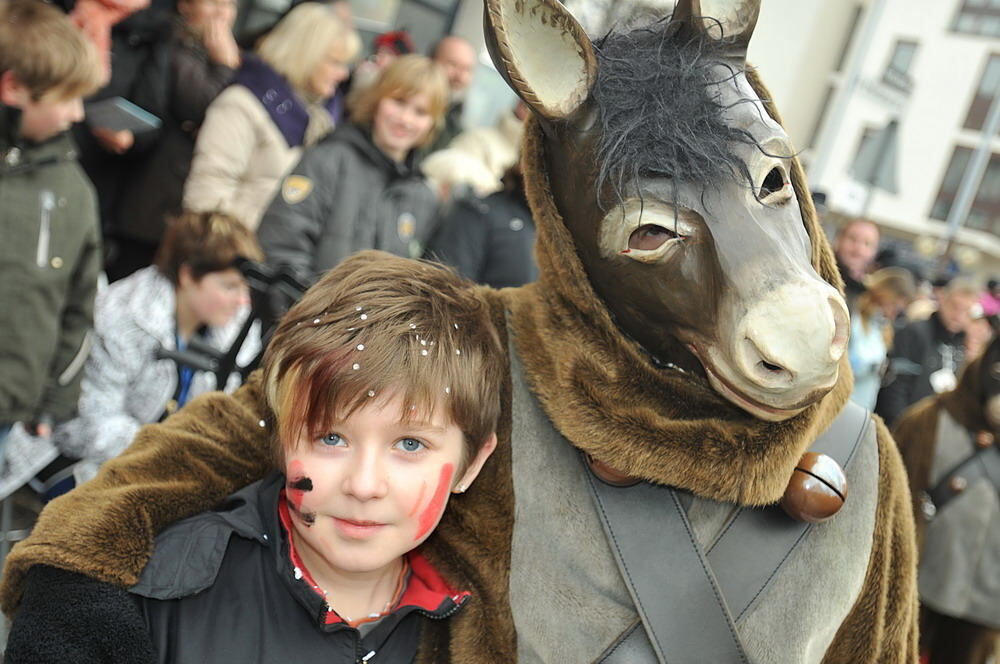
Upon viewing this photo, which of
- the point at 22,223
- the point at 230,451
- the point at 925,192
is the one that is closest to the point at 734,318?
the point at 230,451

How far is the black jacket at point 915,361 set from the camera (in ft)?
19.4

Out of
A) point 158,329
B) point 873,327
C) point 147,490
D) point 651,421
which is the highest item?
point 651,421

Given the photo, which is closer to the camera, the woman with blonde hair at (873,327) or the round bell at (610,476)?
the round bell at (610,476)

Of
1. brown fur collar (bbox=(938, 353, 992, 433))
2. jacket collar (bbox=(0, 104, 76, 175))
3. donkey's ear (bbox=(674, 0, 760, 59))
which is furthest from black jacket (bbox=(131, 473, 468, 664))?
brown fur collar (bbox=(938, 353, 992, 433))

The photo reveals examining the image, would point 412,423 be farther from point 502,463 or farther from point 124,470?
point 124,470

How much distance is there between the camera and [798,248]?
1.40m

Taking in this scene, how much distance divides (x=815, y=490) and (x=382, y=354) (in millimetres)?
723

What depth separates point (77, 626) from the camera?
4.22 feet

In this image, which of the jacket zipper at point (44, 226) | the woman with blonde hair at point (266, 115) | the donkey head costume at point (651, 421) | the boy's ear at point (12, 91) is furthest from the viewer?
the woman with blonde hair at point (266, 115)

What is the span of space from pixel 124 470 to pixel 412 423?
0.50 meters

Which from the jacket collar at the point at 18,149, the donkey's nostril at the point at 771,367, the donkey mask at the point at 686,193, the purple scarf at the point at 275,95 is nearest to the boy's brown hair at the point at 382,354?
the donkey mask at the point at 686,193

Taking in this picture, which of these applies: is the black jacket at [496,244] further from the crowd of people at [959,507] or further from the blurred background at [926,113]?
the blurred background at [926,113]

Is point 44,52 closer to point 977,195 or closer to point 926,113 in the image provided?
point 926,113

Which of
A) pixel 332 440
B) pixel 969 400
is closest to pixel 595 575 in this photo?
pixel 332 440
